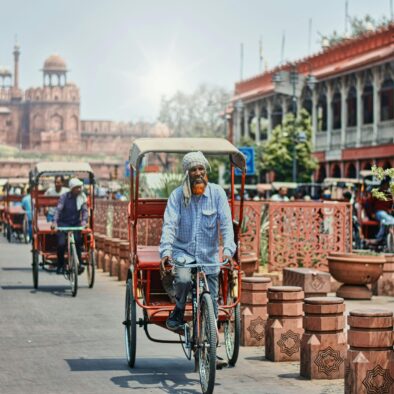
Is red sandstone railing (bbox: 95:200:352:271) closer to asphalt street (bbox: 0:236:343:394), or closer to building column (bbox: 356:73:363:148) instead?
asphalt street (bbox: 0:236:343:394)

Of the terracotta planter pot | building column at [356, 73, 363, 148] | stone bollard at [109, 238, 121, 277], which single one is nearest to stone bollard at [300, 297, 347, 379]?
the terracotta planter pot

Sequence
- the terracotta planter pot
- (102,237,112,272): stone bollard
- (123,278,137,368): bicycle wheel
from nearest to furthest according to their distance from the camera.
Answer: (123,278,137,368): bicycle wheel < the terracotta planter pot < (102,237,112,272): stone bollard

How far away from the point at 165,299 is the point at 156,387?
2016 mm

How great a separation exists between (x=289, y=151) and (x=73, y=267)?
39770 millimetres

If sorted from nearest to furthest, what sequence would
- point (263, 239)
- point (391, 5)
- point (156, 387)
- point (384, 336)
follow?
point (384, 336), point (156, 387), point (263, 239), point (391, 5)

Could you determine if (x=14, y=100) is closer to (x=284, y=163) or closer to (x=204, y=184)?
(x=284, y=163)

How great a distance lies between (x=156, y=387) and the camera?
9.77 m

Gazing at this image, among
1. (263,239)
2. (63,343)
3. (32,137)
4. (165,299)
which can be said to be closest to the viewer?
(165,299)

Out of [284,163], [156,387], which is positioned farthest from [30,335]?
[284,163]

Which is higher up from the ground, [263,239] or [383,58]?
[383,58]

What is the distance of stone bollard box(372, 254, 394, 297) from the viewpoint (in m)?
18.9

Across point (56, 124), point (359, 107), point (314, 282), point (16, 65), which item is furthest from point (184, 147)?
point (16, 65)

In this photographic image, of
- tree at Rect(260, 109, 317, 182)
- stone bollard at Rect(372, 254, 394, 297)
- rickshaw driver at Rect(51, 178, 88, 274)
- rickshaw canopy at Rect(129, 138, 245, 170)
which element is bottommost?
stone bollard at Rect(372, 254, 394, 297)

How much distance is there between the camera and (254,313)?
12.5 m
